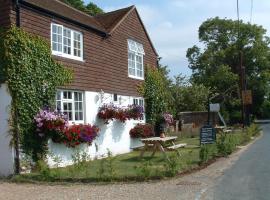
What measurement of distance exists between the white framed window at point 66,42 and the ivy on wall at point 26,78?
1.00m

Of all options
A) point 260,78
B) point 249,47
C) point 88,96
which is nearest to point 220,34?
point 249,47

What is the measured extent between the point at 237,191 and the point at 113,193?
301 centimetres

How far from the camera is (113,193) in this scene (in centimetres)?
1149

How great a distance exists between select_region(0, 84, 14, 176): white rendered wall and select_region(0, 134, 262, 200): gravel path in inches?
60.7

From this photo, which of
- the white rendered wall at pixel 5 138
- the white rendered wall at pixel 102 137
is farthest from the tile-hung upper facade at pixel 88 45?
the white rendered wall at pixel 5 138

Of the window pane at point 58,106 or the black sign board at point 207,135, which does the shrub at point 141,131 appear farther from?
the window pane at point 58,106

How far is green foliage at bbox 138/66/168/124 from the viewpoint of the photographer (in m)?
26.2

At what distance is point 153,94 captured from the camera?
2664 centimetres

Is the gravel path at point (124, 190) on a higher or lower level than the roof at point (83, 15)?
lower

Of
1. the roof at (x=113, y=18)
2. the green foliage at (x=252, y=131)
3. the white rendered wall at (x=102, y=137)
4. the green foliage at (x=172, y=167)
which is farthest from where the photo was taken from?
the green foliage at (x=252, y=131)

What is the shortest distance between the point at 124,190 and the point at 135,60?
14427 mm

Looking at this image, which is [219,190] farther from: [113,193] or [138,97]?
[138,97]

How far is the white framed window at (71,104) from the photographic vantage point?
17750mm

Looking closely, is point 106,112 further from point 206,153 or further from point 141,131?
point 206,153
